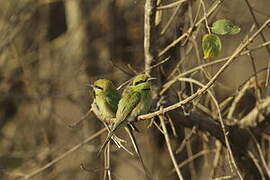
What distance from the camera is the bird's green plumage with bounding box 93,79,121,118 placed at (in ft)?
8.98

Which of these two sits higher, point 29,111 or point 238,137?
point 29,111

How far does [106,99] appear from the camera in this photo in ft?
9.05

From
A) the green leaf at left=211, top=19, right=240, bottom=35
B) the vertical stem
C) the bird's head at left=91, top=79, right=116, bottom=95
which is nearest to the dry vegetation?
the vertical stem

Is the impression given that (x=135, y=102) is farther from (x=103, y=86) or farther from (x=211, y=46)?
(x=211, y=46)

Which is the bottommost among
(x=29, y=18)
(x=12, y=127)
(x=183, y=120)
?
(x=183, y=120)

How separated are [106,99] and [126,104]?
143mm

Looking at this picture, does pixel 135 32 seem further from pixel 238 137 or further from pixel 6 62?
pixel 238 137

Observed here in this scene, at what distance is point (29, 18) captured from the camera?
5562 mm

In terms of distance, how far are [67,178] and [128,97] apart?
3055mm

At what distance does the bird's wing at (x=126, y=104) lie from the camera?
2594mm

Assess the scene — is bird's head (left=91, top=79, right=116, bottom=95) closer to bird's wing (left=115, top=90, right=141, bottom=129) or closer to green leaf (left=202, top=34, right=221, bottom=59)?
bird's wing (left=115, top=90, right=141, bottom=129)

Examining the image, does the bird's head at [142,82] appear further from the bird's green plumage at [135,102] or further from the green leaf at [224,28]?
the green leaf at [224,28]

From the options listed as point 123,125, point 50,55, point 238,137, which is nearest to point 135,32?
point 50,55

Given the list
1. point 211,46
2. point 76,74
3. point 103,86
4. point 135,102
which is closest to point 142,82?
point 135,102
